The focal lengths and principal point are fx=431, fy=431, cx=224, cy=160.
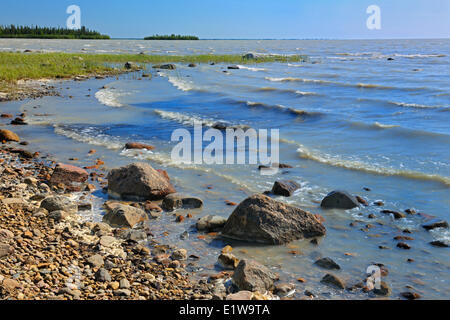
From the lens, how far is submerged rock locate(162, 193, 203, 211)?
9.10 metres

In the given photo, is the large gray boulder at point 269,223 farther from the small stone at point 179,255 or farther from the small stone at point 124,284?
the small stone at point 124,284

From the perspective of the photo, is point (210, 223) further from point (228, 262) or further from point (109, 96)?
point (109, 96)

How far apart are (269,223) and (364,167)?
5.83 metres

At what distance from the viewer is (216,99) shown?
2702cm

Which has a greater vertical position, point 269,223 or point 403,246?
point 269,223

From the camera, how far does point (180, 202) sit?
923 cm

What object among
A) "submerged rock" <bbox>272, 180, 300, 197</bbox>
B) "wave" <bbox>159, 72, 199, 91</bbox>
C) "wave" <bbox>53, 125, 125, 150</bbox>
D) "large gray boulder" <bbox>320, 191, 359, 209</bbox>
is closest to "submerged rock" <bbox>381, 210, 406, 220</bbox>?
"large gray boulder" <bbox>320, 191, 359, 209</bbox>

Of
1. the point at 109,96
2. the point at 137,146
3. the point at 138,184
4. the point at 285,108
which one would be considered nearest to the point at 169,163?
the point at 137,146

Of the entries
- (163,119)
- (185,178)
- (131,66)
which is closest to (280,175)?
(185,178)

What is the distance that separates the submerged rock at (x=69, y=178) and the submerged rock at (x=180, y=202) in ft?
7.53

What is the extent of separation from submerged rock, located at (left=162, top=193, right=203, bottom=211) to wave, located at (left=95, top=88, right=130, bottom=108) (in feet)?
50.7

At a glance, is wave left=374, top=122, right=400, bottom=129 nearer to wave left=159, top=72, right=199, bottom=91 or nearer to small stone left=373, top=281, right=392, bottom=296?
small stone left=373, top=281, right=392, bottom=296

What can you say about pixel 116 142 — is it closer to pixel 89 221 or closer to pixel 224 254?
pixel 89 221
